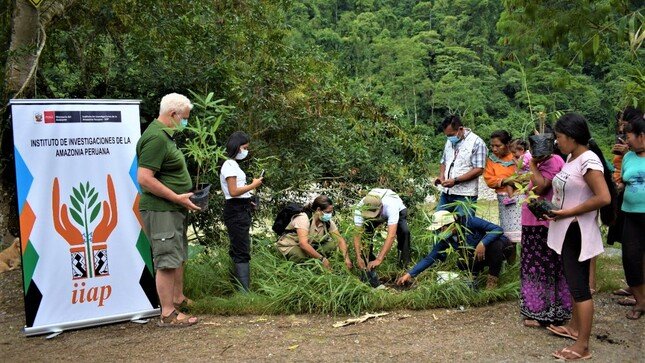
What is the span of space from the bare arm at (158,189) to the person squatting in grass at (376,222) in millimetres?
1763

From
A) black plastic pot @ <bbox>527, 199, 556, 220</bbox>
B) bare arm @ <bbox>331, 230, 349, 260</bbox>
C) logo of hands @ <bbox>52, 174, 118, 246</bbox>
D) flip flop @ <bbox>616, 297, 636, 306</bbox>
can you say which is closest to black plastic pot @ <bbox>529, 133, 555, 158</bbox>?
black plastic pot @ <bbox>527, 199, 556, 220</bbox>

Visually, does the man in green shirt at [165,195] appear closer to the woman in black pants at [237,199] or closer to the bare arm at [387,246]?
the woman in black pants at [237,199]

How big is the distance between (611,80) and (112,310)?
94.5ft

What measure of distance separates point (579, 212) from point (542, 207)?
0.78 feet

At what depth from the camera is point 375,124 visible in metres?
8.41

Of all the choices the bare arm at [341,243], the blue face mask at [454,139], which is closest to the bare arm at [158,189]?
the bare arm at [341,243]

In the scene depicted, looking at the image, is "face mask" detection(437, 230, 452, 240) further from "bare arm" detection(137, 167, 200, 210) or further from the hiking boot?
"bare arm" detection(137, 167, 200, 210)

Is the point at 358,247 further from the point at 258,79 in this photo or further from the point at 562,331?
the point at 258,79

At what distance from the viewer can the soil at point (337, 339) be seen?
15.1ft

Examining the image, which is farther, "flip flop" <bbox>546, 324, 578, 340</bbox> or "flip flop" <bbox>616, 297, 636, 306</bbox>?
"flip flop" <bbox>616, 297, 636, 306</bbox>

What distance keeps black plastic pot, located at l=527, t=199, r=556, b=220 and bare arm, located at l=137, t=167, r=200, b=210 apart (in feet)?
8.34

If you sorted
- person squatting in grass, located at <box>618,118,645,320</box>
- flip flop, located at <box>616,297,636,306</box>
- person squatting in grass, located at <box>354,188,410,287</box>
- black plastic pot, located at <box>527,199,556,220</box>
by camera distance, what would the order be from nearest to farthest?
1. black plastic pot, located at <box>527,199,556,220</box>
2. person squatting in grass, located at <box>618,118,645,320</box>
3. flip flop, located at <box>616,297,636,306</box>
4. person squatting in grass, located at <box>354,188,410,287</box>

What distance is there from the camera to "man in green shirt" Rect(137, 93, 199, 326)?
5.05m

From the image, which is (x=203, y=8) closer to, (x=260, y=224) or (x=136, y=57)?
(x=136, y=57)
